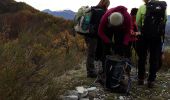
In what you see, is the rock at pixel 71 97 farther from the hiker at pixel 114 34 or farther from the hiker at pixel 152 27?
the hiker at pixel 152 27

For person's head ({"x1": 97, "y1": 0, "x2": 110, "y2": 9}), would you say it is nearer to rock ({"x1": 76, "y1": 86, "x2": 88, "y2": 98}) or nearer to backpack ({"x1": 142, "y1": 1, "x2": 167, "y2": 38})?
backpack ({"x1": 142, "y1": 1, "x2": 167, "y2": 38})

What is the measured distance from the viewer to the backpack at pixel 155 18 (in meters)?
9.33

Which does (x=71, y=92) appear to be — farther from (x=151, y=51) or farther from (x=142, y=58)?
(x=151, y=51)

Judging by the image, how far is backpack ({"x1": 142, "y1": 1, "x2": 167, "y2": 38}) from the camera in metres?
9.33

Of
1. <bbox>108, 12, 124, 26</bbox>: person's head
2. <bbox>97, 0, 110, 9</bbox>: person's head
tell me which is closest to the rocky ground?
<bbox>108, 12, 124, 26</bbox>: person's head

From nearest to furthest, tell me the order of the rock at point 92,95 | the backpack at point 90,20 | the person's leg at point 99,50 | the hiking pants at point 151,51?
the rock at point 92,95 → the hiking pants at point 151,51 → the backpack at point 90,20 → the person's leg at point 99,50

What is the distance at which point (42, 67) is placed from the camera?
7516 millimetres

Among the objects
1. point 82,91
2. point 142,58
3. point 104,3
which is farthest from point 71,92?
point 104,3

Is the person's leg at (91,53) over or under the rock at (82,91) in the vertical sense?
over

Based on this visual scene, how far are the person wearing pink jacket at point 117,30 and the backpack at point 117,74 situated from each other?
268 millimetres

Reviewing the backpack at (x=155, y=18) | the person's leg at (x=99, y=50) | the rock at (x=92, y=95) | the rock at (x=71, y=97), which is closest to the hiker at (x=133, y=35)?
the backpack at (x=155, y=18)

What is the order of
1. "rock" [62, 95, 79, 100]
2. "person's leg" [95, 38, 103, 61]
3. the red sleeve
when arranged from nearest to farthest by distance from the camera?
1. "rock" [62, 95, 79, 100]
2. the red sleeve
3. "person's leg" [95, 38, 103, 61]

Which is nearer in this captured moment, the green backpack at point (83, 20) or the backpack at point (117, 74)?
the backpack at point (117, 74)

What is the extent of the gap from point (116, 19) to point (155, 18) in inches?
29.6
